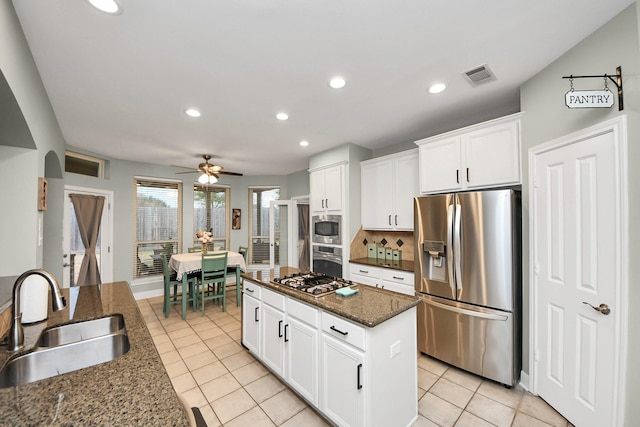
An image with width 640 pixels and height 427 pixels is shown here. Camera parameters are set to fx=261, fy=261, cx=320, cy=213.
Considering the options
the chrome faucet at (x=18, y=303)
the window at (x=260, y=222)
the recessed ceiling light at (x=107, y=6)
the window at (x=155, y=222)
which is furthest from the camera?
the window at (x=260, y=222)

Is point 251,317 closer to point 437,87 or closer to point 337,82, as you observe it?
point 337,82

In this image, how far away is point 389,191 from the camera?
12.1 feet

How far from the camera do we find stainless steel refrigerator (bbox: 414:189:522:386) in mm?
2250

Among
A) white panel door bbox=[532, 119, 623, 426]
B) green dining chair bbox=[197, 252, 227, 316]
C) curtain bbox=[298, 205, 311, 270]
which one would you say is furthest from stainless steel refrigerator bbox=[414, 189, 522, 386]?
green dining chair bbox=[197, 252, 227, 316]

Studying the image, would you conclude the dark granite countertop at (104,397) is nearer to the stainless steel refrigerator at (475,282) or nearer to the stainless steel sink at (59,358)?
the stainless steel sink at (59,358)

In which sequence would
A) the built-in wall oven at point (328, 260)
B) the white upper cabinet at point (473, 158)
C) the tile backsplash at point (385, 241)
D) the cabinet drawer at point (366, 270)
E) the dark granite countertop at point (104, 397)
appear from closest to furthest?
1. the dark granite countertop at point (104, 397)
2. the white upper cabinet at point (473, 158)
3. the cabinet drawer at point (366, 270)
4. the tile backsplash at point (385, 241)
5. the built-in wall oven at point (328, 260)

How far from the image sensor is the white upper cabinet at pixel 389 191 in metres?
3.46

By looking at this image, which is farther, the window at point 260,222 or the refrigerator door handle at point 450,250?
the window at point 260,222

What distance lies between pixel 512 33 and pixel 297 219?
4.49m

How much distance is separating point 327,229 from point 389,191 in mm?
1118

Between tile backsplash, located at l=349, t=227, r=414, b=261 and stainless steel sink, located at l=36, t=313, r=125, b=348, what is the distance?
112 inches

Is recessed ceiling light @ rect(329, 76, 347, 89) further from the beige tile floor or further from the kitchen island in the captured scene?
the beige tile floor

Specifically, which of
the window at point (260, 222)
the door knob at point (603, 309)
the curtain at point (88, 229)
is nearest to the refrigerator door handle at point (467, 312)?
the door knob at point (603, 309)

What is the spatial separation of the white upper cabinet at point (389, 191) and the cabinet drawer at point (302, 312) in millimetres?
2008
